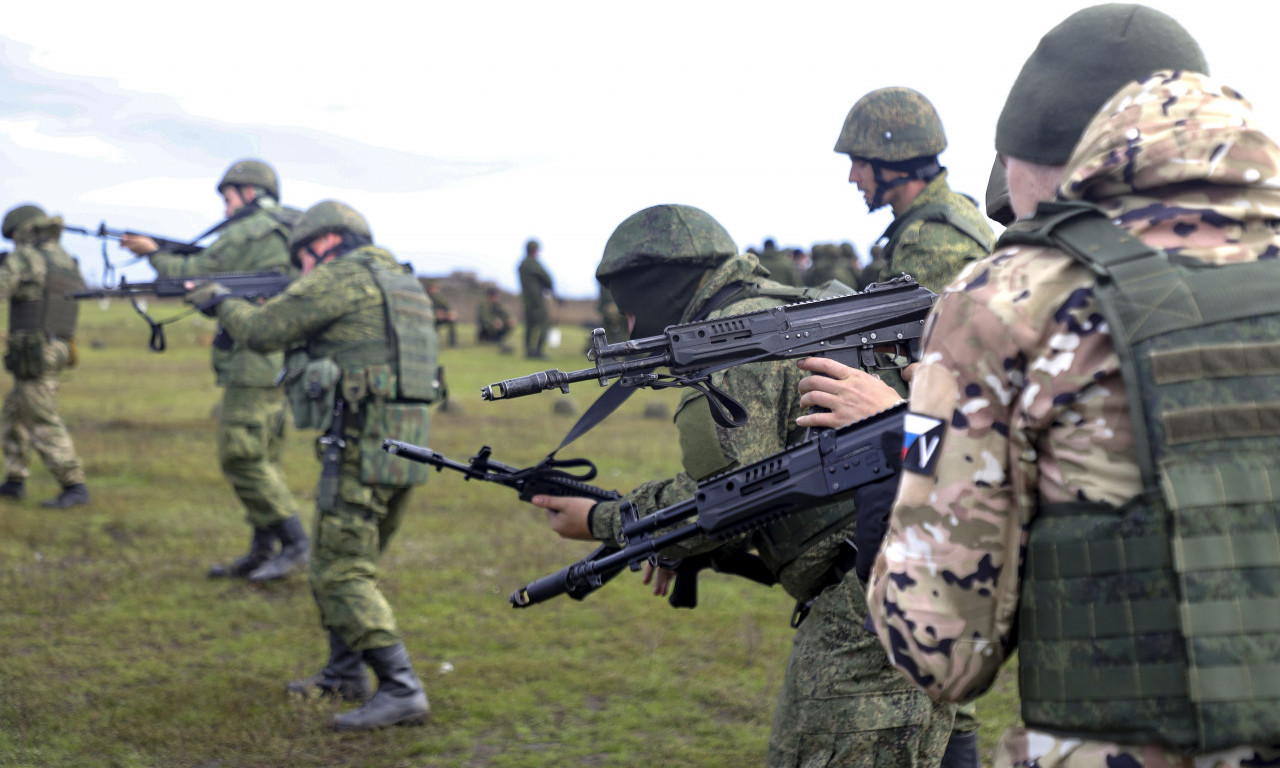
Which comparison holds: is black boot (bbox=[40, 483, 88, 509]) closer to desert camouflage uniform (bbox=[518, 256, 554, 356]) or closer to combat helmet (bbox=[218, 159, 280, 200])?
combat helmet (bbox=[218, 159, 280, 200])

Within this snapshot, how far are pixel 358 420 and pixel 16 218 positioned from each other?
21.5ft

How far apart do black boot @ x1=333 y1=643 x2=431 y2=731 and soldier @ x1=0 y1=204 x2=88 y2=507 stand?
222 inches

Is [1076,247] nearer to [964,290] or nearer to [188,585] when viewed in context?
[964,290]

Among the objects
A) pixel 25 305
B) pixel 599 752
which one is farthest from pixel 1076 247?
pixel 25 305

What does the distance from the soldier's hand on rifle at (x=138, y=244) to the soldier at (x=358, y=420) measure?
146 inches

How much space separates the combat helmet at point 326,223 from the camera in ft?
19.5

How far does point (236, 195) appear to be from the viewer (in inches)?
348

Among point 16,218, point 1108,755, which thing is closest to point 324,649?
point 1108,755

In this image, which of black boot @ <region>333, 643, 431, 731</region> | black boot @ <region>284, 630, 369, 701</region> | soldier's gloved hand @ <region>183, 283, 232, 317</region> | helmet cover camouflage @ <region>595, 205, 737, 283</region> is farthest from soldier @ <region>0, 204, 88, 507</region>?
helmet cover camouflage @ <region>595, 205, 737, 283</region>

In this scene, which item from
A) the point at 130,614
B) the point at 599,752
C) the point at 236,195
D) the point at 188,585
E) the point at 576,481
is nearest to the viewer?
the point at 576,481

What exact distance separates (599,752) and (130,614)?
3597 mm

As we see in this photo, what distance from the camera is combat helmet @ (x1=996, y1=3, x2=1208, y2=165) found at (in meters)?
1.79

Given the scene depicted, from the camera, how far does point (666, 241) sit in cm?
355

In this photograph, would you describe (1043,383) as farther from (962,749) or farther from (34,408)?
(34,408)
